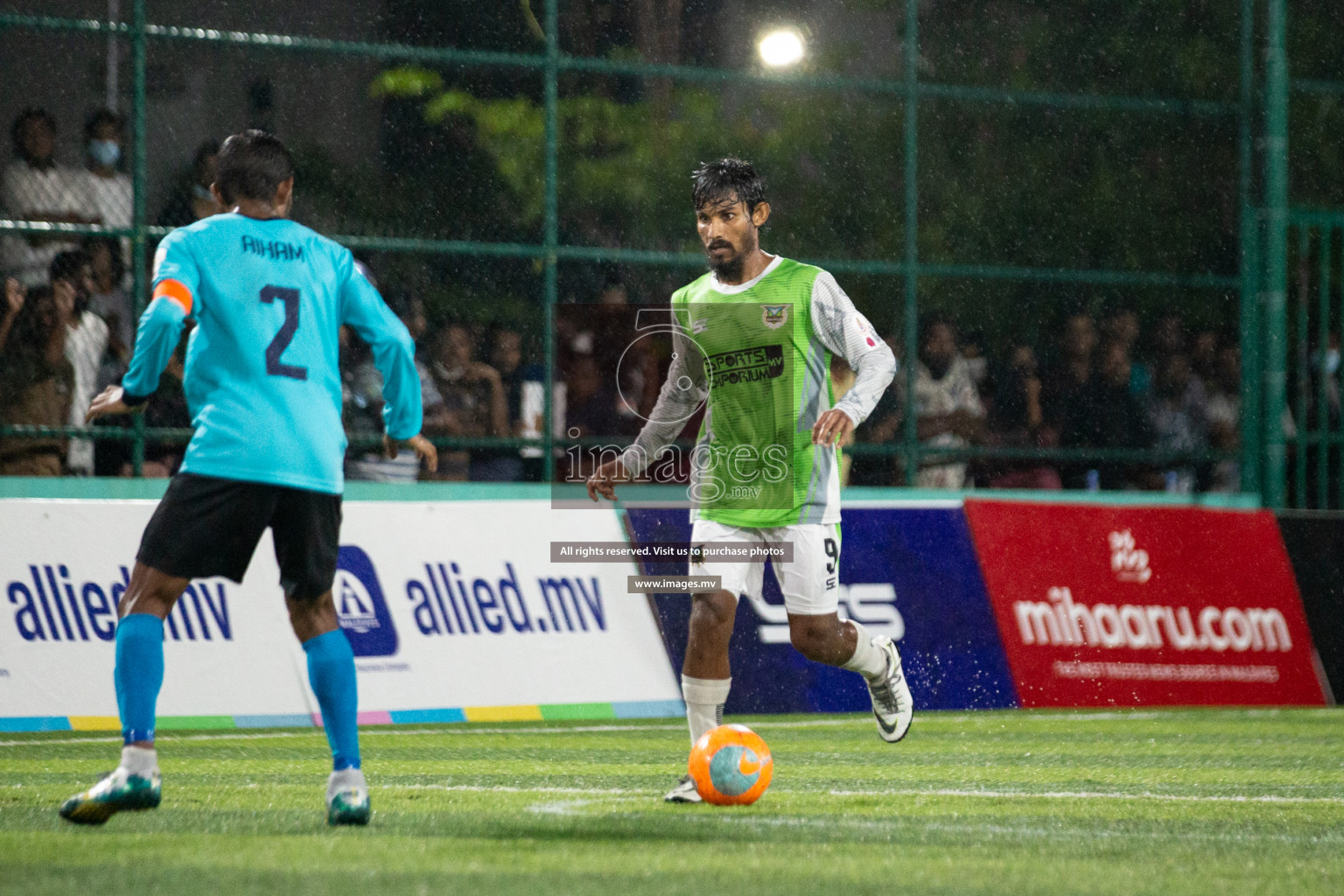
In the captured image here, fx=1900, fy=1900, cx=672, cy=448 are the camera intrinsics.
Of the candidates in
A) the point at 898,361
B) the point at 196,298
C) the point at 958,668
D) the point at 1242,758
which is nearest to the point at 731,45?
the point at 898,361

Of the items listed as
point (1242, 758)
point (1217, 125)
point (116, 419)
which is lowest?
point (1242, 758)

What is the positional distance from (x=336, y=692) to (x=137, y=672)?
586 mm

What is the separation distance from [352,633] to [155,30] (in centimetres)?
362

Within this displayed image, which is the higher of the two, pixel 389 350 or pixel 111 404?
pixel 389 350

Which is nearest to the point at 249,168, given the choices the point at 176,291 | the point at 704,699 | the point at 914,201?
the point at 176,291

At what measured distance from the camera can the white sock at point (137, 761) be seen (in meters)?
5.52

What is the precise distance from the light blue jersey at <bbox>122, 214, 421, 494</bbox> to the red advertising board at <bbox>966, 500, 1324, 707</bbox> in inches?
230

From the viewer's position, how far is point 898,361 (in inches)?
485

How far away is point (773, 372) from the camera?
274 inches

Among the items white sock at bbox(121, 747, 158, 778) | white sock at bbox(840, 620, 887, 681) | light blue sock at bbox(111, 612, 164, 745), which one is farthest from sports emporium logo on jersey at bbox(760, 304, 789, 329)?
white sock at bbox(121, 747, 158, 778)

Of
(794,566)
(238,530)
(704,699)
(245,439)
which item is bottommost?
(704,699)

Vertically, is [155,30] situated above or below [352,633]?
above

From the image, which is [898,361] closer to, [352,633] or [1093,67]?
[1093,67]

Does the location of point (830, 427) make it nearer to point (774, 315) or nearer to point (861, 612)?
point (774, 315)
